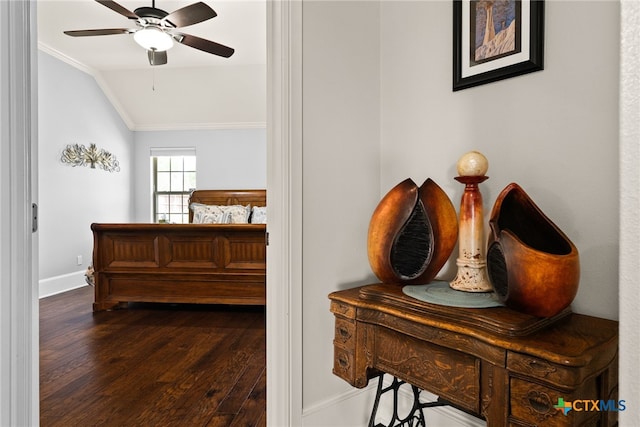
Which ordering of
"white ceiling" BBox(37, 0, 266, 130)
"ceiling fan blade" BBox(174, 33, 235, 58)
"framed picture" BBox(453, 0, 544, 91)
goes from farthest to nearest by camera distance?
1. "white ceiling" BBox(37, 0, 266, 130)
2. "ceiling fan blade" BBox(174, 33, 235, 58)
3. "framed picture" BBox(453, 0, 544, 91)

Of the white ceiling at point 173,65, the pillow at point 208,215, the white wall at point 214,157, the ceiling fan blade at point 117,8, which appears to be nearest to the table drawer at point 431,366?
the ceiling fan blade at point 117,8

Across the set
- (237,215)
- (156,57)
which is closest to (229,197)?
(237,215)

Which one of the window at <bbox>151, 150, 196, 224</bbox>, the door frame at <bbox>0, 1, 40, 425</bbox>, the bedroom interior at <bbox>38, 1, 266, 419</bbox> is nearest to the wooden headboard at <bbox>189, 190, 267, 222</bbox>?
the bedroom interior at <bbox>38, 1, 266, 419</bbox>

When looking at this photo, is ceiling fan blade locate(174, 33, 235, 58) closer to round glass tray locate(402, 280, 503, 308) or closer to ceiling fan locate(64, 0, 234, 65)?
ceiling fan locate(64, 0, 234, 65)

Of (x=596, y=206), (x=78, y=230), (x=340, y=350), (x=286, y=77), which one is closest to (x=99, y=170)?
(x=78, y=230)

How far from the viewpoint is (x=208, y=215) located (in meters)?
5.19

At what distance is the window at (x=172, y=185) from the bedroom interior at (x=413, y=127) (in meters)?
5.24

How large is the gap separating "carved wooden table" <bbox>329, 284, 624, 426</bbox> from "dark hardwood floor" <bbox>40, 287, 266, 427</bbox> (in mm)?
1053

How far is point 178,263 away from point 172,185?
10.2 ft

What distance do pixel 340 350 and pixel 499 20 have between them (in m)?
1.29

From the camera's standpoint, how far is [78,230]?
4.99 metres

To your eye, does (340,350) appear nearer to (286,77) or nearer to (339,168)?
(339,168)

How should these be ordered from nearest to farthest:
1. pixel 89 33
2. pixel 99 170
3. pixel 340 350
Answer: pixel 340 350 < pixel 89 33 < pixel 99 170

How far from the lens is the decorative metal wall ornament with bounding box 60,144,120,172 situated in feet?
15.8
